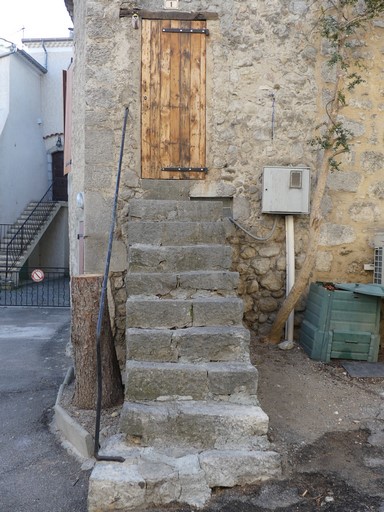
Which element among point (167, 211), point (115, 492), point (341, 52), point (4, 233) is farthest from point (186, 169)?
point (4, 233)

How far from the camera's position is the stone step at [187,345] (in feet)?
10.6

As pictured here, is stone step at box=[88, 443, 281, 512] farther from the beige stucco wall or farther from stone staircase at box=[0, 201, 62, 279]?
stone staircase at box=[0, 201, 62, 279]

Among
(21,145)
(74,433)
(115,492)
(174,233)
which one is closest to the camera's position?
(115,492)

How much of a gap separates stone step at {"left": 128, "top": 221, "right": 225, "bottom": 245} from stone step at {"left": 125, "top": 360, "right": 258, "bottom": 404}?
132 centimetres

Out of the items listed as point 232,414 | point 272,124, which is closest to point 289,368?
point 232,414

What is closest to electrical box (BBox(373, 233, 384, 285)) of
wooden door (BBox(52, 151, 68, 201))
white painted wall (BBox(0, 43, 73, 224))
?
white painted wall (BBox(0, 43, 73, 224))

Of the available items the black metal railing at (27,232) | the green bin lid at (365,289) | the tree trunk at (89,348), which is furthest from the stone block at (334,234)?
the black metal railing at (27,232)

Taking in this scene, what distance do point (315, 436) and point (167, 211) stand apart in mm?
2318

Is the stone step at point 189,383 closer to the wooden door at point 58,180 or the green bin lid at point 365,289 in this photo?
the green bin lid at point 365,289

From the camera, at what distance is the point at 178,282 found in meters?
3.70

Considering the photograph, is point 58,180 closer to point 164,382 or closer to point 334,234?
point 334,234

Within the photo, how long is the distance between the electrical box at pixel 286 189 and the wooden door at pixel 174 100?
696mm

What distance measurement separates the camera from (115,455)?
273 centimetres

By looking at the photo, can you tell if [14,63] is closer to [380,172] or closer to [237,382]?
[380,172]
